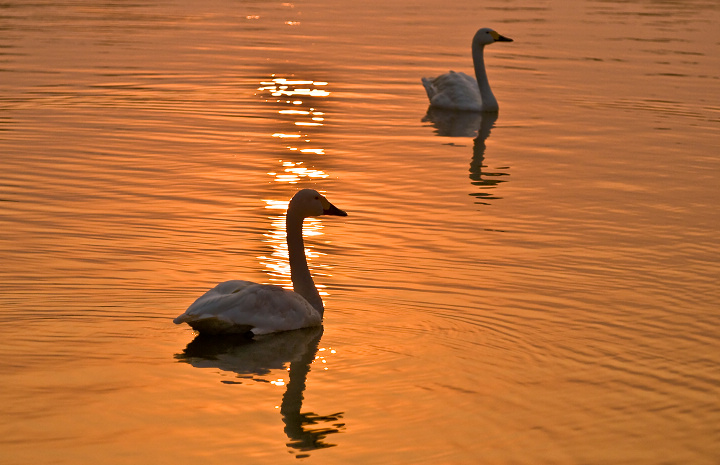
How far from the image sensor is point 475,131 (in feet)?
73.6

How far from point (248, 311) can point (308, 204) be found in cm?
142

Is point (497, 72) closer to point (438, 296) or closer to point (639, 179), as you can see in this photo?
point (639, 179)

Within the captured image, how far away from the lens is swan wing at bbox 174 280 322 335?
9.95 metres

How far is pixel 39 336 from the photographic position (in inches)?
391

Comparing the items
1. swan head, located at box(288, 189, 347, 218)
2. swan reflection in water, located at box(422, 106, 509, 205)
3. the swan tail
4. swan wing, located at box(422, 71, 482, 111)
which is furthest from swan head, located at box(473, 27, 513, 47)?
swan head, located at box(288, 189, 347, 218)

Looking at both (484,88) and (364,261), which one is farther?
(484,88)

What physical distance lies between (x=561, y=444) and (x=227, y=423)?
7.67 ft

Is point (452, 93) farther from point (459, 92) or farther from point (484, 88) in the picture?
point (484, 88)

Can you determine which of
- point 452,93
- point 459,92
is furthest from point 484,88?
point 452,93

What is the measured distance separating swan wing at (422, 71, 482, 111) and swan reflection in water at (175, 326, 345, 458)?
1466cm

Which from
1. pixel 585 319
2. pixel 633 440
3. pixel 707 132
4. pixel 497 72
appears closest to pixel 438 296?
pixel 585 319

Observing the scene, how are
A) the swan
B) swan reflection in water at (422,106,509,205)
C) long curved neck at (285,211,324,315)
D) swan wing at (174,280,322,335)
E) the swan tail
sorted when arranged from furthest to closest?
the swan tail < the swan < swan reflection in water at (422,106,509,205) < long curved neck at (285,211,324,315) < swan wing at (174,280,322,335)

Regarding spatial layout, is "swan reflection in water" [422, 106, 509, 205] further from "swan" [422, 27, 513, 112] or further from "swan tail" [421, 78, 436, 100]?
"swan tail" [421, 78, 436, 100]

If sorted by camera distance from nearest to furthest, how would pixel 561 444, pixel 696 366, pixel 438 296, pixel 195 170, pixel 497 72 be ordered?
1. pixel 561 444
2. pixel 696 366
3. pixel 438 296
4. pixel 195 170
5. pixel 497 72
